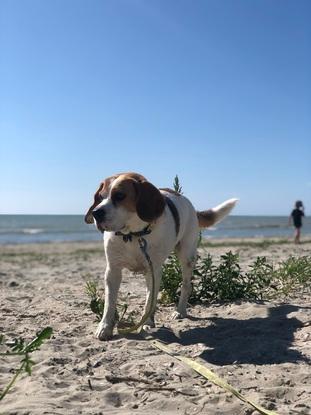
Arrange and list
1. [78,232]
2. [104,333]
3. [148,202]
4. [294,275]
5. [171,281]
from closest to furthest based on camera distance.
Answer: [104,333], [148,202], [171,281], [294,275], [78,232]

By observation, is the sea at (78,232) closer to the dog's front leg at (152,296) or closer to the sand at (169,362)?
the sand at (169,362)

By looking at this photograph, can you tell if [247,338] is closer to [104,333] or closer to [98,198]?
[104,333]

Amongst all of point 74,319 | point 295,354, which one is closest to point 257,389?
point 295,354

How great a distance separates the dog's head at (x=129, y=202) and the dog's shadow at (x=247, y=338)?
3.44 ft

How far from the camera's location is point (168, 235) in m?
4.77

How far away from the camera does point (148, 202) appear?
4465 mm

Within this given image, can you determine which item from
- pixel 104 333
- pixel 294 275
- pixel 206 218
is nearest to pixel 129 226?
pixel 104 333

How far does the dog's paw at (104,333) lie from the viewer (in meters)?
4.36

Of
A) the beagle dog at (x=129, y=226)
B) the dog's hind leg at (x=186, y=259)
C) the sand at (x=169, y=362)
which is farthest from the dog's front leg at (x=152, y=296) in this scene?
the dog's hind leg at (x=186, y=259)

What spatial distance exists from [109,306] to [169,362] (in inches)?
45.1

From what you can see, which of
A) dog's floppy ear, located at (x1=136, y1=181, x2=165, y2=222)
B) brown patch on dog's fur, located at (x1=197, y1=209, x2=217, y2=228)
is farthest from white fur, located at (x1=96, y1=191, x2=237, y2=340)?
brown patch on dog's fur, located at (x1=197, y1=209, x2=217, y2=228)

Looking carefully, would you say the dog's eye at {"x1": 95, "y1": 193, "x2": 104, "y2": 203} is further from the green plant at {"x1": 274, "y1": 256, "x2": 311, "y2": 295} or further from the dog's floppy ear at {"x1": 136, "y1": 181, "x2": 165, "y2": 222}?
the green plant at {"x1": 274, "y1": 256, "x2": 311, "y2": 295}

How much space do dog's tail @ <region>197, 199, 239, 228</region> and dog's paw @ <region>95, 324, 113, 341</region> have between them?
2.22 metres

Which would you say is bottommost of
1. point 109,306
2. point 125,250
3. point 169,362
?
point 169,362
